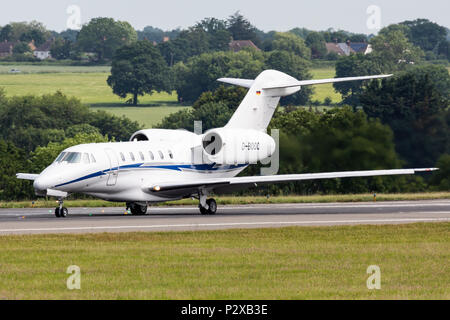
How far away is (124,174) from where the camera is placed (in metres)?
40.2

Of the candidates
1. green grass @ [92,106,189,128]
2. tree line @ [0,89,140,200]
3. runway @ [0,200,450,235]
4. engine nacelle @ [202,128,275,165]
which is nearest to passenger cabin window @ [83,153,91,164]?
runway @ [0,200,450,235]

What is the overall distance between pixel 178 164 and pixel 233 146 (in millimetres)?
3135

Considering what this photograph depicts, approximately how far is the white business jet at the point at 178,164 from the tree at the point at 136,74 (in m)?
140

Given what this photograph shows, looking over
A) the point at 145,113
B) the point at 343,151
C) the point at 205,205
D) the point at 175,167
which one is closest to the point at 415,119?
the point at 343,151

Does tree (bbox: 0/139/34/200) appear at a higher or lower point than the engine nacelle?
lower

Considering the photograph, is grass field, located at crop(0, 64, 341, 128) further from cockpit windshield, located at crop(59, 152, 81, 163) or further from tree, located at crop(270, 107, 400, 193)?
cockpit windshield, located at crop(59, 152, 81, 163)

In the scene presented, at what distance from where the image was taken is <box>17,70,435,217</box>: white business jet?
127 feet

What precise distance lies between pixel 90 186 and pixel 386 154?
2327 cm

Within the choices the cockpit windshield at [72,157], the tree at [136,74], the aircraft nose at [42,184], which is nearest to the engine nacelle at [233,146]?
the cockpit windshield at [72,157]

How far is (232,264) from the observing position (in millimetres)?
22766

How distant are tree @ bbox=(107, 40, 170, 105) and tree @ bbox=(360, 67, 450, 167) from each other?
109 metres

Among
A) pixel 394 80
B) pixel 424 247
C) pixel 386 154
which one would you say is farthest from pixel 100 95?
pixel 424 247

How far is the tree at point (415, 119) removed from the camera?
60438mm
